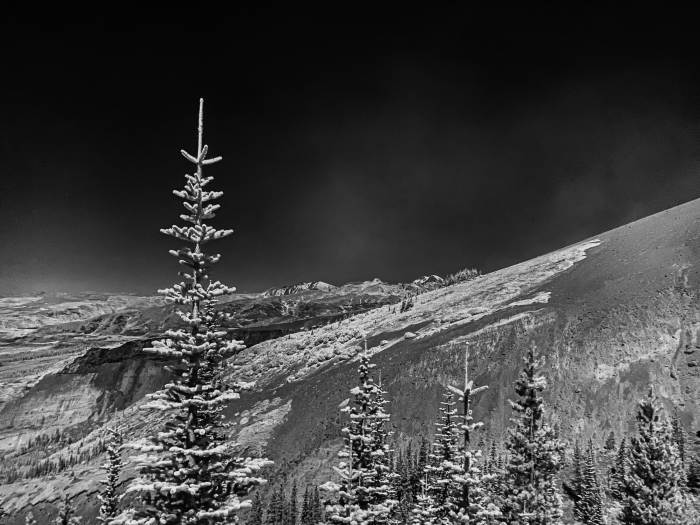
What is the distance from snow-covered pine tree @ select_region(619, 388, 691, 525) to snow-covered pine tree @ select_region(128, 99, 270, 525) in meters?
27.1

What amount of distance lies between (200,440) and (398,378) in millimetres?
176833

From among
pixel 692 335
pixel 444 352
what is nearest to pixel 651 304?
pixel 692 335

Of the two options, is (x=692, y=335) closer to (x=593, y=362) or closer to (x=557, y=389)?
→ (x=593, y=362)

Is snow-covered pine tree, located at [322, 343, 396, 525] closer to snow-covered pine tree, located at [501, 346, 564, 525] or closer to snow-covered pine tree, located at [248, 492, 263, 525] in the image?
snow-covered pine tree, located at [501, 346, 564, 525]

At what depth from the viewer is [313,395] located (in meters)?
195

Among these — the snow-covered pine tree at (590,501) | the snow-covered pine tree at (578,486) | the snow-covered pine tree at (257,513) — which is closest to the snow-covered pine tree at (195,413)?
the snow-covered pine tree at (590,501)

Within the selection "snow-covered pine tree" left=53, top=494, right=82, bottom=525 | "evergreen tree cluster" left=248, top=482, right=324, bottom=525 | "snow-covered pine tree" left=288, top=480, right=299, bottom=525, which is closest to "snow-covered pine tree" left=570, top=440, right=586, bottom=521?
"evergreen tree cluster" left=248, top=482, right=324, bottom=525

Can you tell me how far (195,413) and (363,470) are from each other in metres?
7.67

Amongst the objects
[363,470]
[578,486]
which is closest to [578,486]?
[578,486]

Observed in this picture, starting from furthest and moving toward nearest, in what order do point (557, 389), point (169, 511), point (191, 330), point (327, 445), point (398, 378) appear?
point (398, 378) < point (327, 445) < point (557, 389) < point (191, 330) < point (169, 511)

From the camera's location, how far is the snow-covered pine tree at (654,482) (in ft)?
97.0

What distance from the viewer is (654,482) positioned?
30.4 meters

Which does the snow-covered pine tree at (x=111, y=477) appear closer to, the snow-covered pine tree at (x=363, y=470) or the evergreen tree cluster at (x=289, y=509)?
the snow-covered pine tree at (x=363, y=470)

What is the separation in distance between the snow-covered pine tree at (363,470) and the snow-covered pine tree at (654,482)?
1971cm
